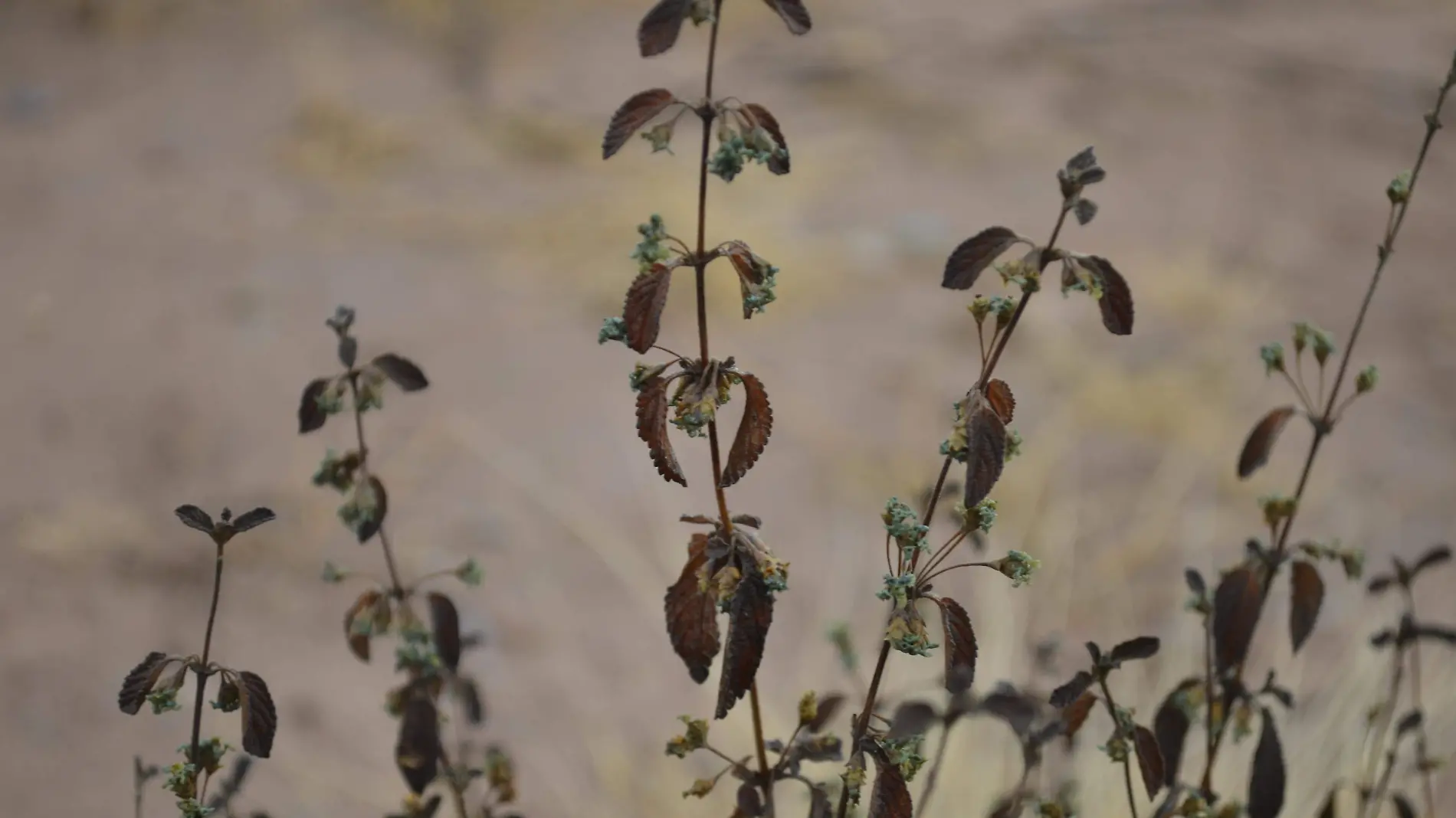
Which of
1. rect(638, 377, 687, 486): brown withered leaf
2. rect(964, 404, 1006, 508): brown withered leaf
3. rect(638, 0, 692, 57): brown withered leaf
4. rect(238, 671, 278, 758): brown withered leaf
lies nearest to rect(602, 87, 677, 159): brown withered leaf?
rect(638, 0, 692, 57): brown withered leaf

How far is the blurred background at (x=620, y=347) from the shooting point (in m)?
1.90

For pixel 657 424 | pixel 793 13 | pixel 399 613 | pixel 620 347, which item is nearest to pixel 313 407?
pixel 399 613

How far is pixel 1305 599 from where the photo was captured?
1.00 metres

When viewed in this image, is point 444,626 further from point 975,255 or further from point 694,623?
point 975,255

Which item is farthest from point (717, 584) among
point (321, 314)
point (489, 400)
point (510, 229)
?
point (510, 229)

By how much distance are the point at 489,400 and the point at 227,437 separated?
1.50 ft

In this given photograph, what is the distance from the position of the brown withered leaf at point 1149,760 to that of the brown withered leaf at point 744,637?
0.30 metres

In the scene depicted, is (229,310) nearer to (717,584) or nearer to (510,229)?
(510,229)

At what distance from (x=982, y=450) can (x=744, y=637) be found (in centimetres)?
17

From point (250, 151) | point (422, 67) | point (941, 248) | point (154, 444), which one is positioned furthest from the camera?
point (422, 67)

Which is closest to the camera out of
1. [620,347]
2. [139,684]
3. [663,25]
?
[663,25]

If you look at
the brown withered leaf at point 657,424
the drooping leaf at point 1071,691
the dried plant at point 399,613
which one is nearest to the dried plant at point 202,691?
the dried plant at point 399,613

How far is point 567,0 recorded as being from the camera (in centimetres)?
385

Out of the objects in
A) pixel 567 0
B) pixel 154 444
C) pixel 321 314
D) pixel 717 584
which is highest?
pixel 567 0
